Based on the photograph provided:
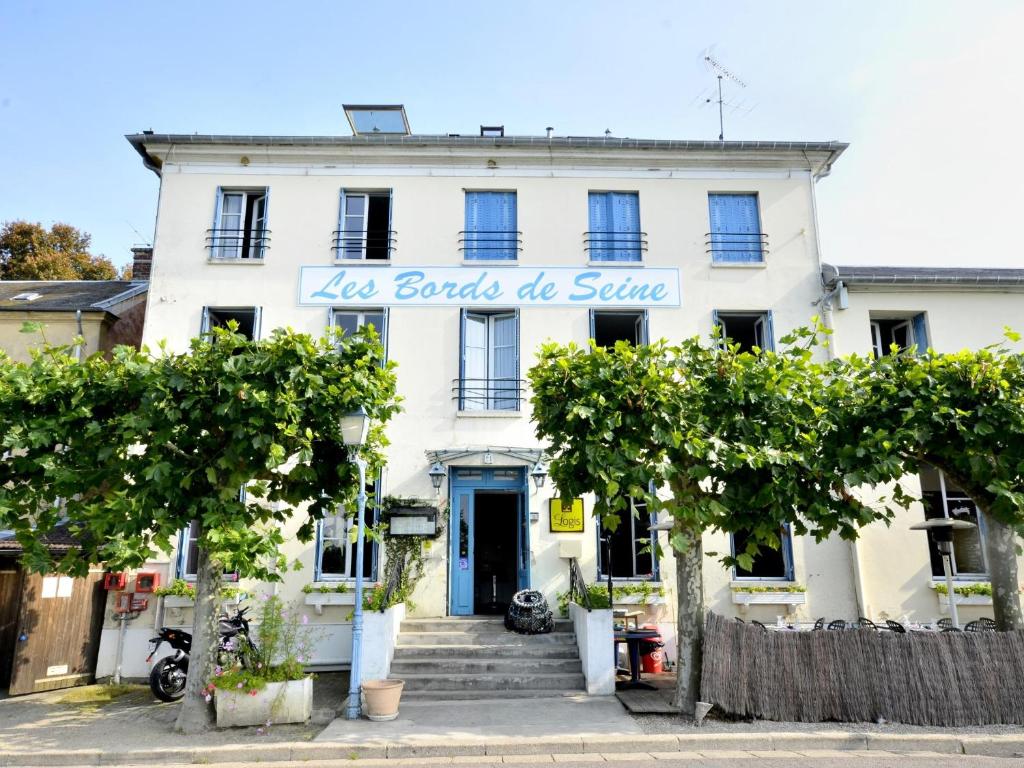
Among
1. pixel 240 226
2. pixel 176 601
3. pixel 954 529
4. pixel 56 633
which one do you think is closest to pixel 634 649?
pixel 954 529

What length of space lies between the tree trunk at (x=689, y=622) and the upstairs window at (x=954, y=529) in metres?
5.59

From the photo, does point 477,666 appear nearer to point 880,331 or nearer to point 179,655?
point 179,655

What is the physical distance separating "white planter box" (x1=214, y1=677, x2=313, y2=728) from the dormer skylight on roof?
34.7ft

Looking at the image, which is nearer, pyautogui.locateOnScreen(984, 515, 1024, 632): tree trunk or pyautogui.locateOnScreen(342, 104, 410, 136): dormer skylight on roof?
pyautogui.locateOnScreen(984, 515, 1024, 632): tree trunk

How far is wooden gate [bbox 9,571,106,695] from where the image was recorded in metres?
9.93

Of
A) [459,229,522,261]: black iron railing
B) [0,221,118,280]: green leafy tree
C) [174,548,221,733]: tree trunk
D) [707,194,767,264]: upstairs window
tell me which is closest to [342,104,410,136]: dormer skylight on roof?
[459,229,522,261]: black iron railing

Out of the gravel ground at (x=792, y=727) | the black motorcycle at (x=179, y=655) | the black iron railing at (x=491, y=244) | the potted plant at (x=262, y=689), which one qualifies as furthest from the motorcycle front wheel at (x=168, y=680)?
the black iron railing at (x=491, y=244)

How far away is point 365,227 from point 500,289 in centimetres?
278

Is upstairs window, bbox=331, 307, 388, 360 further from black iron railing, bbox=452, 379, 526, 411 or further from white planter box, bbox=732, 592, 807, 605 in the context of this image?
white planter box, bbox=732, 592, 807, 605

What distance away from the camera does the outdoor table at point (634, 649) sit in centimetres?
962

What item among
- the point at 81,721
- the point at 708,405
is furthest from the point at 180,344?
the point at 708,405

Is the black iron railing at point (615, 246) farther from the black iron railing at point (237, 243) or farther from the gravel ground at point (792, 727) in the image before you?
the gravel ground at point (792, 727)

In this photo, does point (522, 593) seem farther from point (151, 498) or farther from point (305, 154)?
point (305, 154)

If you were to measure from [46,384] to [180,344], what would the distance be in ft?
14.4
